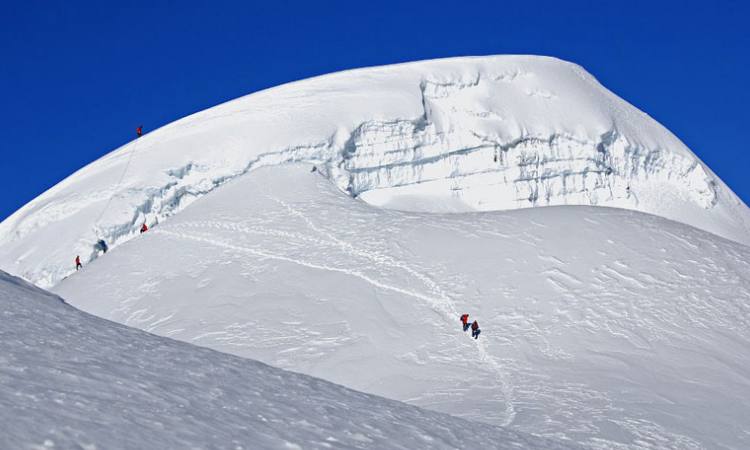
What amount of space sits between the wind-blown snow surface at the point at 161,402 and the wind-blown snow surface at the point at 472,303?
27.5ft

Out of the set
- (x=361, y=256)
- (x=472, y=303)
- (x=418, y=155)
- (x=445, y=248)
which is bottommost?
(x=472, y=303)

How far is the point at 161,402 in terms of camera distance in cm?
1105

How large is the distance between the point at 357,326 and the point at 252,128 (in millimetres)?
19629

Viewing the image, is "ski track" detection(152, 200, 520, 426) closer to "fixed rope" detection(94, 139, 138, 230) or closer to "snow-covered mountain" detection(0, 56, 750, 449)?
"snow-covered mountain" detection(0, 56, 750, 449)

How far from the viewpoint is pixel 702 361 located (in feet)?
96.0

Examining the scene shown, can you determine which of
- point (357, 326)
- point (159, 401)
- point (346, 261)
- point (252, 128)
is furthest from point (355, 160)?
point (159, 401)

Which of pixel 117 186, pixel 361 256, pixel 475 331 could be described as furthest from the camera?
pixel 117 186

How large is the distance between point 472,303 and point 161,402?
21.8 meters

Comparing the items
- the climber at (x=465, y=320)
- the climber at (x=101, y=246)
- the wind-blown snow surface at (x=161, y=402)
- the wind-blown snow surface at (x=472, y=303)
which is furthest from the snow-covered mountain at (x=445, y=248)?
the wind-blown snow surface at (x=161, y=402)

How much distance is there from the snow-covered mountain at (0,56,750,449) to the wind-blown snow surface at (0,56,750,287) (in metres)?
0.12

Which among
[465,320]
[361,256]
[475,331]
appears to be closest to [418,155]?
[361,256]

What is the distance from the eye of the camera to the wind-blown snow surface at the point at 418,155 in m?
45.4

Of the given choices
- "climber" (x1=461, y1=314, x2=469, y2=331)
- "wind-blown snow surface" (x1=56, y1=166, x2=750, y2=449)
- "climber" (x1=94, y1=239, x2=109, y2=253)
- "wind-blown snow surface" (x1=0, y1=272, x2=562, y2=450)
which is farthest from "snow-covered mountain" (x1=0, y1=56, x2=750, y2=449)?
"wind-blown snow surface" (x1=0, y1=272, x2=562, y2=450)

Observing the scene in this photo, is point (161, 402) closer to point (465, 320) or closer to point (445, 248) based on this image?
point (465, 320)
